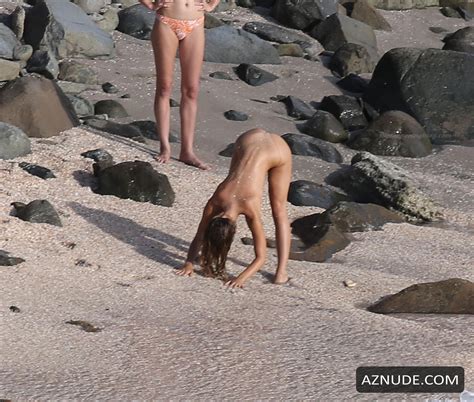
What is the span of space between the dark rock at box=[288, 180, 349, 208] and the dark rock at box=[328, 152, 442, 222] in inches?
7.3

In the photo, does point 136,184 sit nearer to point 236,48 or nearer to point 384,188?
point 384,188

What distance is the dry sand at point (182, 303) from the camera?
14.9 ft

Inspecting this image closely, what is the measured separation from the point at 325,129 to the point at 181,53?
2.33 metres

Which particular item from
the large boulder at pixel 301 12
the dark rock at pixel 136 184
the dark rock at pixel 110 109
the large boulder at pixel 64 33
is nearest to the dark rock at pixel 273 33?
the large boulder at pixel 301 12

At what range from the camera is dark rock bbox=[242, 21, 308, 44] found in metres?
12.7

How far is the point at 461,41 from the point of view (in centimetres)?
1341

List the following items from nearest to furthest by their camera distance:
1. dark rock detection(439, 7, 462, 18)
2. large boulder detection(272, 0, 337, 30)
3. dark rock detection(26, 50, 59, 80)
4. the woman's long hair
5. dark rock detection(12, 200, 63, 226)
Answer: the woman's long hair < dark rock detection(12, 200, 63, 226) < dark rock detection(26, 50, 59, 80) < large boulder detection(272, 0, 337, 30) < dark rock detection(439, 7, 462, 18)

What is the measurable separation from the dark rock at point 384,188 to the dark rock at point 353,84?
2.84 metres

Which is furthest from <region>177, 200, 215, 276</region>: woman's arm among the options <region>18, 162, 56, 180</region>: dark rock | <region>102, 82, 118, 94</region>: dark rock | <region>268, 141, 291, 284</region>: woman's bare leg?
<region>102, 82, 118, 94</region>: dark rock

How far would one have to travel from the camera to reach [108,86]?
10.2 meters

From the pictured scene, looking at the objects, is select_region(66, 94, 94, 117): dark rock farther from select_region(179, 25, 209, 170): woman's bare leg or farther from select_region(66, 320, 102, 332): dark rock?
select_region(66, 320, 102, 332): dark rock

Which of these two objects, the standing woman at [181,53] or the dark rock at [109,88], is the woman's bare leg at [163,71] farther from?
the dark rock at [109,88]

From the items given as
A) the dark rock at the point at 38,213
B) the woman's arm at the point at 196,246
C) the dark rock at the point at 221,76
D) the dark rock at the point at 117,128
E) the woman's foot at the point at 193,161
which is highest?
the woman's arm at the point at 196,246

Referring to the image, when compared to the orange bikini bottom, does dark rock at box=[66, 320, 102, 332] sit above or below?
below
